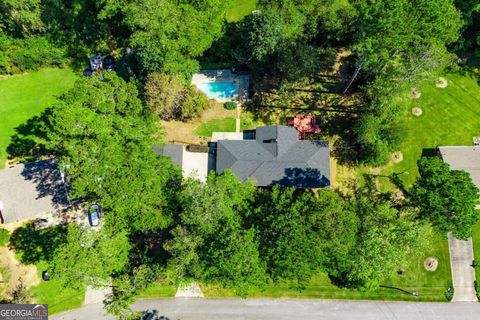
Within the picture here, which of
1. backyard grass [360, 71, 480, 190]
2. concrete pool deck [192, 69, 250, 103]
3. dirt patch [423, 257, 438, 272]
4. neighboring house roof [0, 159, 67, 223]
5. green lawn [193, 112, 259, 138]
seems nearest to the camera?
neighboring house roof [0, 159, 67, 223]

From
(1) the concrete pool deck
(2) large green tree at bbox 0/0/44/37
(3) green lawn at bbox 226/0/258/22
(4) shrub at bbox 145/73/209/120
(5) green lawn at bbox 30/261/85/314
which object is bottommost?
(5) green lawn at bbox 30/261/85/314

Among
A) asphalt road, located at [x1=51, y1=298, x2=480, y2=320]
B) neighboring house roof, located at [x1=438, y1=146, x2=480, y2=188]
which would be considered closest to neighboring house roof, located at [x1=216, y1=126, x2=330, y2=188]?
asphalt road, located at [x1=51, y1=298, x2=480, y2=320]

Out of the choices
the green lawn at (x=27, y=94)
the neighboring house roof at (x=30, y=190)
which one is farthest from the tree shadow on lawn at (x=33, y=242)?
the green lawn at (x=27, y=94)

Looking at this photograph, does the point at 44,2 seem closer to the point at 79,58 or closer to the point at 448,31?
the point at 79,58

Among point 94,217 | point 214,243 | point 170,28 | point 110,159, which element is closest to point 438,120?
point 214,243

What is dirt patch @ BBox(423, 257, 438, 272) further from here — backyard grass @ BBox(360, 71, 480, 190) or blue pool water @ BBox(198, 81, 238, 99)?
blue pool water @ BBox(198, 81, 238, 99)

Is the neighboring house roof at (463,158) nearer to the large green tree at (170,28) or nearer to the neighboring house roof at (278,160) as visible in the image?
the neighboring house roof at (278,160)

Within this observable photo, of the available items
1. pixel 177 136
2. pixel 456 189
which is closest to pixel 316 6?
pixel 177 136
